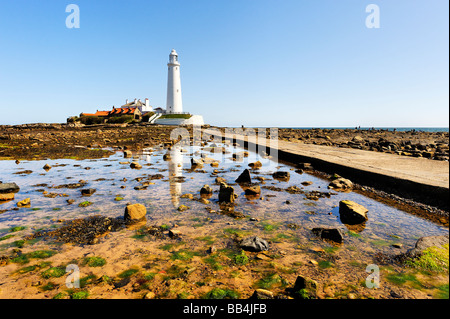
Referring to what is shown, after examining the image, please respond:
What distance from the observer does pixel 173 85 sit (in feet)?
194

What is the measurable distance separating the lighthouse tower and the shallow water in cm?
5462

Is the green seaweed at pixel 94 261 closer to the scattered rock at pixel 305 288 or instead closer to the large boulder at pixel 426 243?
the scattered rock at pixel 305 288

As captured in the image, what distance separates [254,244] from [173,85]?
202ft

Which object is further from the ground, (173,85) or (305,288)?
(173,85)

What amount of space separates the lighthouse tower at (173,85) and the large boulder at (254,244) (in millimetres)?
59711

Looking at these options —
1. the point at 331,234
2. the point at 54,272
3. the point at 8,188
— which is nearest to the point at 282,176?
the point at 331,234

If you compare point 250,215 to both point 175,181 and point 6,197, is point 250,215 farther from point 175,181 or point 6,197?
point 6,197

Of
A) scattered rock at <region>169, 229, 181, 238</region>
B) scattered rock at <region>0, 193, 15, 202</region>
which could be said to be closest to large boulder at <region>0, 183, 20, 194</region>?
scattered rock at <region>0, 193, 15, 202</region>

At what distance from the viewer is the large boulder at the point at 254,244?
2.85 m

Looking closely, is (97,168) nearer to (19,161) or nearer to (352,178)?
(19,161)

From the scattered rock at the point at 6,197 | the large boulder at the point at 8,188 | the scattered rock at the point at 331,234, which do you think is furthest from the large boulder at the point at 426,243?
the large boulder at the point at 8,188

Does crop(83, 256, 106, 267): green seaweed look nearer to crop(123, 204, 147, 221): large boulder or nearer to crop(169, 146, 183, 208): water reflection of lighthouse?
crop(123, 204, 147, 221): large boulder
